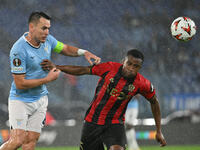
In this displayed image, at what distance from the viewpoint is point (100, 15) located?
10078 millimetres

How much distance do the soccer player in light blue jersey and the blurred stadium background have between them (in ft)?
14.5

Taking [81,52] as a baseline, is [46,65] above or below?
below

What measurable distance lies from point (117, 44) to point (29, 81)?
543cm

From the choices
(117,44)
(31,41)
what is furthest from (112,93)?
(117,44)

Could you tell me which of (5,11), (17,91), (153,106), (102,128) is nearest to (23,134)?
(17,91)

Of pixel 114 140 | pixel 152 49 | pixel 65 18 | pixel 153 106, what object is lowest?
pixel 114 140

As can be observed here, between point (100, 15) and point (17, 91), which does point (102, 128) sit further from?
point (100, 15)

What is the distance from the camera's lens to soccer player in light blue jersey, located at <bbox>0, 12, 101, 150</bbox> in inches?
181

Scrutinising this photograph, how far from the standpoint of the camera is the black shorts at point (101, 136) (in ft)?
15.3

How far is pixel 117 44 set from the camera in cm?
984

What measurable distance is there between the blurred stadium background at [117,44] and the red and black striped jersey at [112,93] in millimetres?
4479

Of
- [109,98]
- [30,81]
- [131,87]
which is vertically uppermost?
[30,81]

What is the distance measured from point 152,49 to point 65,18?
7.23ft

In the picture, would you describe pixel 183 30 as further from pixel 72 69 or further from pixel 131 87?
pixel 72 69
